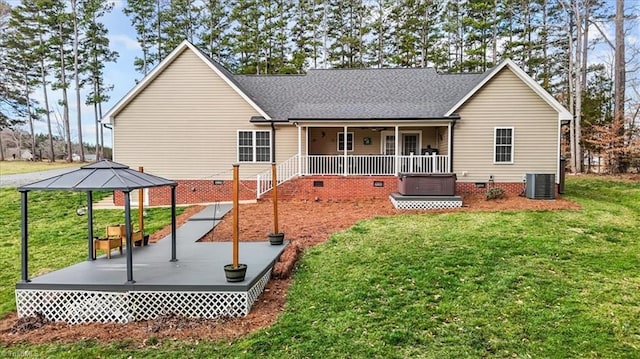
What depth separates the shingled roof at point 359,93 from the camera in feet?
50.5

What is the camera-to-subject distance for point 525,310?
17.6 feet

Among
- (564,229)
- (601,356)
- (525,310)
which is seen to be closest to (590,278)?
(525,310)

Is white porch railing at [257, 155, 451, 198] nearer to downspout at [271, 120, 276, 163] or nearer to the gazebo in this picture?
downspout at [271, 120, 276, 163]

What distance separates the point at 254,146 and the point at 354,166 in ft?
14.1

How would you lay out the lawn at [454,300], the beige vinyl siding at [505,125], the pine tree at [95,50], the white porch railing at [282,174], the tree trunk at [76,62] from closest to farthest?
the lawn at [454,300]
the beige vinyl siding at [505,125]
the white porch railing at [282,174]
the pine tree at [95,50]
the tree trunk at [76,62]

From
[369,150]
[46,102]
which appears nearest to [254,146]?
[369,150]

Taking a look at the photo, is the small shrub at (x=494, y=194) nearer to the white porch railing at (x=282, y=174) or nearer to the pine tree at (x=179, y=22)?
the white porch railing at (x=282, y=174)

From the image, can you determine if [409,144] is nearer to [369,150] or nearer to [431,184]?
[369,150]

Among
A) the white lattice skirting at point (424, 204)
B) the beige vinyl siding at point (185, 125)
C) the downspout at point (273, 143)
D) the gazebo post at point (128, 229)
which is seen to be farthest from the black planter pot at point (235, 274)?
the downspout at point (273, 143)

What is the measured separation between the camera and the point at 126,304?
5715 mm

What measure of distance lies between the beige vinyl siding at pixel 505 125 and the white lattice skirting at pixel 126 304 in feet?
37.6

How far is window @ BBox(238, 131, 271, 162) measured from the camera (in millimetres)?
15898

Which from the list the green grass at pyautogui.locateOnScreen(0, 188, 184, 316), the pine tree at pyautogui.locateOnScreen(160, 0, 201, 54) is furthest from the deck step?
the pine tree at pyautogui.locateOnScreen(160, 0, 201, 54)

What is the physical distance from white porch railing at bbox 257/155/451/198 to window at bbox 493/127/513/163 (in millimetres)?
1921
